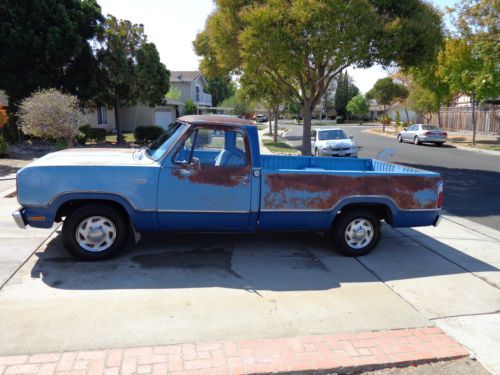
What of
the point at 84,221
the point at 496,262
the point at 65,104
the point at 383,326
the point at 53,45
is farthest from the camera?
the point at 53,45

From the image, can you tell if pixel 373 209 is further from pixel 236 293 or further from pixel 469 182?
pixel 469 182

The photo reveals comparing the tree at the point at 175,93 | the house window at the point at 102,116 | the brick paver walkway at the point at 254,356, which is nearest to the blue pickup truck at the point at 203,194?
the brick paver walkway at the point at 254,356

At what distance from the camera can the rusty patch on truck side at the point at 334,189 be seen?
5.33 metres

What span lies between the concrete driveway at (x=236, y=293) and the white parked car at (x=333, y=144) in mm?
10466

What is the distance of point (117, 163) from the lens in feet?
16.6

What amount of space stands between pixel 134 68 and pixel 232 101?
43.6 m

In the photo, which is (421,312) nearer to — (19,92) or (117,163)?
(117,163)

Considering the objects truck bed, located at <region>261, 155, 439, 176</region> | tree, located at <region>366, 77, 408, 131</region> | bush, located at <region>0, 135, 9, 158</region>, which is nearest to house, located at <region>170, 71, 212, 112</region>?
tree, located at <region>366, 77, 408, 131</region>

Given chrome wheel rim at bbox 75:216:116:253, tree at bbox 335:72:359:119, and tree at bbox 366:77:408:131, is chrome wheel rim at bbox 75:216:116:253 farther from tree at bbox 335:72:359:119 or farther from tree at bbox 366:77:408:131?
tree at bbox 335:72:359:119

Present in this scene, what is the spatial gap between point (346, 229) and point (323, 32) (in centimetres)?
809

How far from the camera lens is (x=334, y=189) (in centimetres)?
545

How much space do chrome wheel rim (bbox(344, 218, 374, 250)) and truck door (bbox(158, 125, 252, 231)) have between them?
4.76 ft

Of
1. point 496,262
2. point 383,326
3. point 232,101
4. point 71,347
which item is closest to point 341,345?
point 383,326

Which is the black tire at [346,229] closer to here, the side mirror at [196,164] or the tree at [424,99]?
the side mirror at [196,164]
